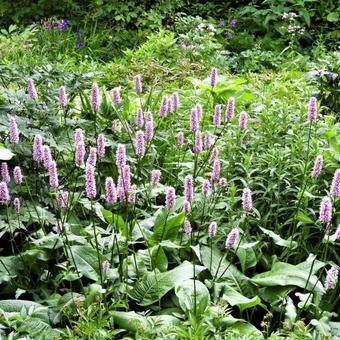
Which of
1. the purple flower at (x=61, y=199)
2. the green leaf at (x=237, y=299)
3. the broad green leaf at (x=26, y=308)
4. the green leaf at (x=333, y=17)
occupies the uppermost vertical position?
the purple flower at (x=61, y=199)

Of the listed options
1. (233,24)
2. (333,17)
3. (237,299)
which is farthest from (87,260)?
(333,17)

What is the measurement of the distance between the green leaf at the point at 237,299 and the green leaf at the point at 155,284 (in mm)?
144

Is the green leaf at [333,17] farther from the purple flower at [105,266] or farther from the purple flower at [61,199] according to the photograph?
the purple flower at [105,266]

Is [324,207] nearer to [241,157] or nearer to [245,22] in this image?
[241,157]

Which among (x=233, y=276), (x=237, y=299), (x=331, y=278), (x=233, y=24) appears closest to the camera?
(x=331, y=278)

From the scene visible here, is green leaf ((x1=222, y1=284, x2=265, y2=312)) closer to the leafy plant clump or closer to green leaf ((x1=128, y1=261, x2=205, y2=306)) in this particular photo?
the leafy plant clump

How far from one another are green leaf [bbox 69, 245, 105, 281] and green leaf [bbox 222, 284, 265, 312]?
1.75 feet

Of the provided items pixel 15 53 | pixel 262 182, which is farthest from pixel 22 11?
pixel 262 182

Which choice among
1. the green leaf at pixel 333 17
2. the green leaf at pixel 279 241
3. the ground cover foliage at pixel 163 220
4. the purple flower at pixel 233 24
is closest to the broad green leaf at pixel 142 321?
the ground cover foliage at pixel 163 220

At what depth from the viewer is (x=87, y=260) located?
271 centimetres

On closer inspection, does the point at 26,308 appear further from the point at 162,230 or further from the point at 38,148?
the point at 162,230

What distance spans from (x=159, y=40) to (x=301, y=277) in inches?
176

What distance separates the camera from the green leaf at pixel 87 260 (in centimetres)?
266

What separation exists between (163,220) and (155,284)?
1.43 feet
